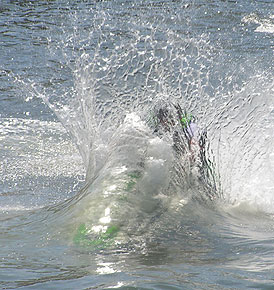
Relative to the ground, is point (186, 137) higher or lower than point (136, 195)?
higher

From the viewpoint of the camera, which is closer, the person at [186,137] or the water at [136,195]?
the water at [136,195]

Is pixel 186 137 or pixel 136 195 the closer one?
pixel 136 195

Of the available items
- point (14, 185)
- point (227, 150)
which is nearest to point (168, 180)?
point (227, 150)

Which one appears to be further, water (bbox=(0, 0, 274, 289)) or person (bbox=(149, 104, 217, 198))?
person (bbox=(149, 104, 217, 198))

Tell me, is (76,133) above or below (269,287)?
above

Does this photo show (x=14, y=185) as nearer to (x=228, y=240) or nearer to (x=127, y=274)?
(x=228, y=240)

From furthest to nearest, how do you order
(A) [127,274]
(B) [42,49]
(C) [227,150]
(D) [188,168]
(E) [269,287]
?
(B) [42,49] < (C) [227,150] < (D) [188,168] < (A) [127,274] < (E) [269,287]

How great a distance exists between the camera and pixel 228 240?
15.7 ft

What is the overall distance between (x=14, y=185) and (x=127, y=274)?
455cm

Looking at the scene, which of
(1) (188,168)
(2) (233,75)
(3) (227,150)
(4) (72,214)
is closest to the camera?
(4) (72,214)

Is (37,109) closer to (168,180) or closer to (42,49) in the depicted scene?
(42,49)

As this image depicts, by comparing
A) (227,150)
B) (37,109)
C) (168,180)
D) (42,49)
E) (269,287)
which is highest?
(42,49)

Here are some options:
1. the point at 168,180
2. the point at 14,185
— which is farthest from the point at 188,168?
the point at 14,185

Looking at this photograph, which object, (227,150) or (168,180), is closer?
(168,180)
